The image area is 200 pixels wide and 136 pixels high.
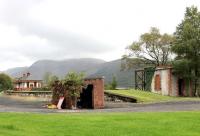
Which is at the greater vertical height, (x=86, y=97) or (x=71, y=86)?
(x=71, y=86)

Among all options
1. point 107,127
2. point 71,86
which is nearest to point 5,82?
point 71,86

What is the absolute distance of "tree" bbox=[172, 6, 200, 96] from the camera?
53.1 metres

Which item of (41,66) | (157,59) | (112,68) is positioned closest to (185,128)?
(157,59)

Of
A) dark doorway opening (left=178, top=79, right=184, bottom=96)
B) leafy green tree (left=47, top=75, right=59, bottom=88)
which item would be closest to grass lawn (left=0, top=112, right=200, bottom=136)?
leafy green tree (left=47, top=75, right=59, bottom=88)

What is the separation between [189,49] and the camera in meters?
53.7

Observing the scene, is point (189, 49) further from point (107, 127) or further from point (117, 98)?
point (107, 127)


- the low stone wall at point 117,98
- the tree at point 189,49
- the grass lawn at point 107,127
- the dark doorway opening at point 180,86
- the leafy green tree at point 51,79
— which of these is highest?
the tree at point 189,49

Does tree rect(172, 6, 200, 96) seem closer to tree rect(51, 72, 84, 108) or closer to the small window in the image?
the small window

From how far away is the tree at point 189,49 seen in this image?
53094 millimetres

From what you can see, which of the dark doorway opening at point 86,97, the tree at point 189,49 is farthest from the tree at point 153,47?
the dark doorway opening at point 86,97

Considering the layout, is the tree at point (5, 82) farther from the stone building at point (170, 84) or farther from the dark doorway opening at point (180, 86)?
the dark doorway opening at point (180, 86)

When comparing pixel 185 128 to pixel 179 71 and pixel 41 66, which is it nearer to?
pixel 179 71

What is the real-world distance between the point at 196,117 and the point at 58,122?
5.72m

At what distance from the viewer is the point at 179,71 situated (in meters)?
53.4
